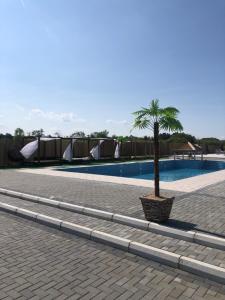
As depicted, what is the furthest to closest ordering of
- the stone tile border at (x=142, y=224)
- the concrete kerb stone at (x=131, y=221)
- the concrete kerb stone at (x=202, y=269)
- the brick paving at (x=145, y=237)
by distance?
the concrete kerb stone at (x=131, y=221) → the stone tile border at (x=142, y=224) → the brick paving at (x=145, y=237) → the concrete kerb stone at (x=202, y=269)

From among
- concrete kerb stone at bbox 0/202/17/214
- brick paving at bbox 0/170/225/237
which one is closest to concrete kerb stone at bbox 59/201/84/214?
brick paving at bbox 0/170/225/237

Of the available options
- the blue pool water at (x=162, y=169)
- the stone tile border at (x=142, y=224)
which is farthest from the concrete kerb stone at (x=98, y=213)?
the blue pool water at (x=162, y=169)

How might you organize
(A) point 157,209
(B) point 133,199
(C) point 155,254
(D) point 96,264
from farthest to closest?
(B) point 133,199
(A) point 157,209
(C) point 155,254
(D) point 96,264

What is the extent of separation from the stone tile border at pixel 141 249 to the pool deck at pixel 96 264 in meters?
0.09

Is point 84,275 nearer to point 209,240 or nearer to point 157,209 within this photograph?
point 209,240

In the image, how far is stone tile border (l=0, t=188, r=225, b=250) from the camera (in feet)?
15.8

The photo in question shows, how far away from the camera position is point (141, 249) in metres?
4.65

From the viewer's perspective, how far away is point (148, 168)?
22.5 metres

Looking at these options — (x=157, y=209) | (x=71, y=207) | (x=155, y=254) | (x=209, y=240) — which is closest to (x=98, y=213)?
(x=71, y=207)

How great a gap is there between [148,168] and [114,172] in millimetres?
3695

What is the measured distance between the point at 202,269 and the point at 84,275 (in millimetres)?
1542

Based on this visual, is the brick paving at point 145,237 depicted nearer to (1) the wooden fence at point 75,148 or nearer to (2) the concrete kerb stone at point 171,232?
(2) the concrete kerb stone at point 171,232

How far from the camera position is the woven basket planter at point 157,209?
5.80m

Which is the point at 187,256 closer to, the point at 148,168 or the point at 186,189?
the point at 186,189
